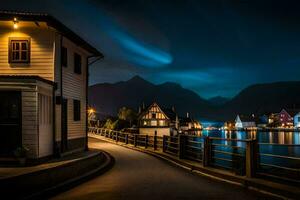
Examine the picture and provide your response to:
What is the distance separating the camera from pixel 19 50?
17.7 m

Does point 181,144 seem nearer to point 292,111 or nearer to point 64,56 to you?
point 64,56

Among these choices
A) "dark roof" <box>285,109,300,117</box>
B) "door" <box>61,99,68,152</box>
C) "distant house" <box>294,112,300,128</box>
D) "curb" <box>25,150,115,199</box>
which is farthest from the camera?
"dark roof" <box>285,109,300,117</box>

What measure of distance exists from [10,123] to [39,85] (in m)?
1.91

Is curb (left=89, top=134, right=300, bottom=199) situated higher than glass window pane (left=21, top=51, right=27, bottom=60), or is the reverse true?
glass window pane (left=21, top=51, right=27, bottom=60)

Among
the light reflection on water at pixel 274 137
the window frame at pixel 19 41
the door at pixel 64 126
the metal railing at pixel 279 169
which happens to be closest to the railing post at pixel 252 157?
the metal railing at pixel 279 169

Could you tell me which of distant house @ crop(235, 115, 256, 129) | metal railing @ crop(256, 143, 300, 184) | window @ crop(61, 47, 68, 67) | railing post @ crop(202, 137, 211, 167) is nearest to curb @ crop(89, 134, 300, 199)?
railing post @ crop(202, 137, 211, 167)

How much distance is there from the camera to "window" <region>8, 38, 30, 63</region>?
1762cm

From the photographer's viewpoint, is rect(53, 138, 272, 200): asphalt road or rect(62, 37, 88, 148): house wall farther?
rect(62, 37, 88, 148): house wall

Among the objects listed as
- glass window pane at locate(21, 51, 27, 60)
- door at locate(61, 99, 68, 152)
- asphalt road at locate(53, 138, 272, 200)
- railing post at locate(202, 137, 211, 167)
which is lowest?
asphalt road at locate(53, 138, 272, 200)

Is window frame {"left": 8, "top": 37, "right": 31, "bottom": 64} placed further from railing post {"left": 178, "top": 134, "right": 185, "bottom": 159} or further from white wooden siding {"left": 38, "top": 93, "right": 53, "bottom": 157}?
railing post {"left": 178, "top": 134, "right": 185, "bottom": 159}

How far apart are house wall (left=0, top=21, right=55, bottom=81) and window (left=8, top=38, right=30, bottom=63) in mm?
168

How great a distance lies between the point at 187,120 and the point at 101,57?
116 m

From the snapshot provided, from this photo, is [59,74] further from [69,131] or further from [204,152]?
[204,152]

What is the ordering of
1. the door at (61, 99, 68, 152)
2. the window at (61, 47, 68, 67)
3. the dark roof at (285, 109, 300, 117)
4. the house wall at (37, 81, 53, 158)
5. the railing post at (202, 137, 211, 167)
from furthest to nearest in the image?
the dark roof at (285, 109, 300, 117), the door at (61, 99, 68, 152), the window at (61, 47, 68, 67), the house wall at (37, 81, 53, 158), the railing post at (202, 137, 211, 167)
